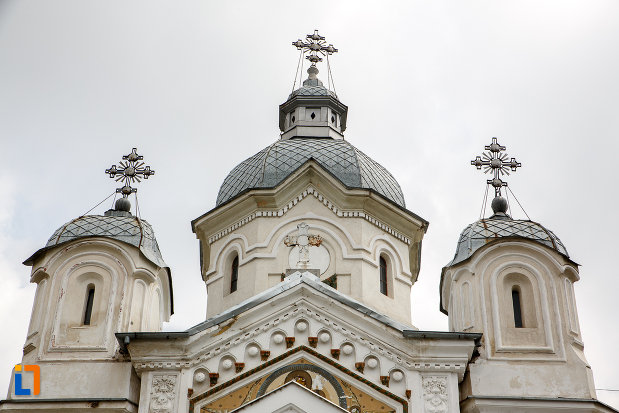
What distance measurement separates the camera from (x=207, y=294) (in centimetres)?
2027

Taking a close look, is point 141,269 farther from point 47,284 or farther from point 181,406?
point 181,406

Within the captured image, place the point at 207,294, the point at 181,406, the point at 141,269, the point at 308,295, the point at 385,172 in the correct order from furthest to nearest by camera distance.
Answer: the point at 385,172 → the point at 207,294 → the point at 141,269 → the point at 308,295 → the point at 181,406

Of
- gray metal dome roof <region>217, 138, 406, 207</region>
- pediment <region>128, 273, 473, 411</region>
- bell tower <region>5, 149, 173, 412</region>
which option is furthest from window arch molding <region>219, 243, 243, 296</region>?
pediment <region>128, 273, 473, 411</region>

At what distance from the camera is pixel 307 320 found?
50.4ft

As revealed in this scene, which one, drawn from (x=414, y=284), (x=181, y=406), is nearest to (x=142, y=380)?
(x=181, y=406)

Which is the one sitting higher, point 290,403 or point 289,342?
point 289,342

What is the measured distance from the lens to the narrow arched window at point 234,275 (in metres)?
19.8

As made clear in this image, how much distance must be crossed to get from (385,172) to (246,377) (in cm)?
810

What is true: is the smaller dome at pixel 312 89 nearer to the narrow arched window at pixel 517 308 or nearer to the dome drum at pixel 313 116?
the dome drum at pixel 313 116

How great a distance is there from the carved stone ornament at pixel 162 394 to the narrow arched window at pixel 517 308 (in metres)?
5.55

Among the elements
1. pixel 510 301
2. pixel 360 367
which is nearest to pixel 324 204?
pixel 510 301

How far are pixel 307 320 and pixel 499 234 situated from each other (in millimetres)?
3956

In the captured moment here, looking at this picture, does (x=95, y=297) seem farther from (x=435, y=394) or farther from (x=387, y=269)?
(x=387, y=269)

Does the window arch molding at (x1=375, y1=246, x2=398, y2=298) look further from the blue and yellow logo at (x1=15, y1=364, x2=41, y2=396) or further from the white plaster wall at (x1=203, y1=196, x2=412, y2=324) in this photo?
the blue and yellow logo at (x1=15, y1=364, x2=41, y2=396)
